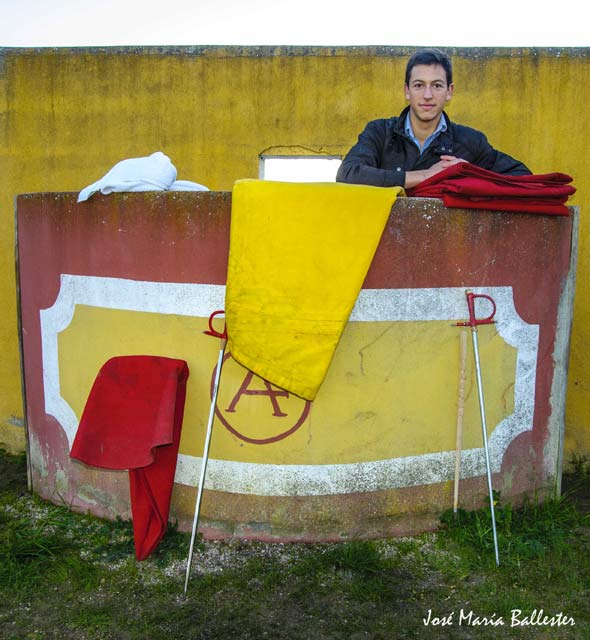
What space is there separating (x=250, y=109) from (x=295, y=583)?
3.58 meters

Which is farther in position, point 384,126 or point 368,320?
point 384,126

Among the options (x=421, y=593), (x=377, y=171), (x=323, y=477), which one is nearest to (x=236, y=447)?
(x=323, y=477)

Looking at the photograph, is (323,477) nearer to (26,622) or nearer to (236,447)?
(236,447)

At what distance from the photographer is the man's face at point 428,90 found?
12.2 feet

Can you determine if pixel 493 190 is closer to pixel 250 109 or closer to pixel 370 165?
pixel 370 165

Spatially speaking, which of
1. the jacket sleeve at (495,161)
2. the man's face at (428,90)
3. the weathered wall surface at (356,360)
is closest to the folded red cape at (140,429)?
the weathered wall surface at (356,360)

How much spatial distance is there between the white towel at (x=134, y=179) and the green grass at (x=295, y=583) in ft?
6.10

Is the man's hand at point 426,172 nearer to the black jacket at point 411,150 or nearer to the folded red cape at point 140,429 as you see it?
the black jacket at point 411,150

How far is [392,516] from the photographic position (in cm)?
354

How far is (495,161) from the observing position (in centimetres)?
396

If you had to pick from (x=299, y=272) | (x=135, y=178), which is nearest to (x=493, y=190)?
(x=299, y=272)

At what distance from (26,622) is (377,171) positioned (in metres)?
2.79

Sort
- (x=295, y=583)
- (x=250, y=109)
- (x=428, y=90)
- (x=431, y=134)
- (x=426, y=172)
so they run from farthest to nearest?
(x=250, y=109) < (x=431, y=134) < (x=428, y=90) < (x=426, y=172) < (x=295, y=583)

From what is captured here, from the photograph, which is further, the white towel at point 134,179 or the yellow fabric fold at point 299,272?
the white towel at point 134,179
